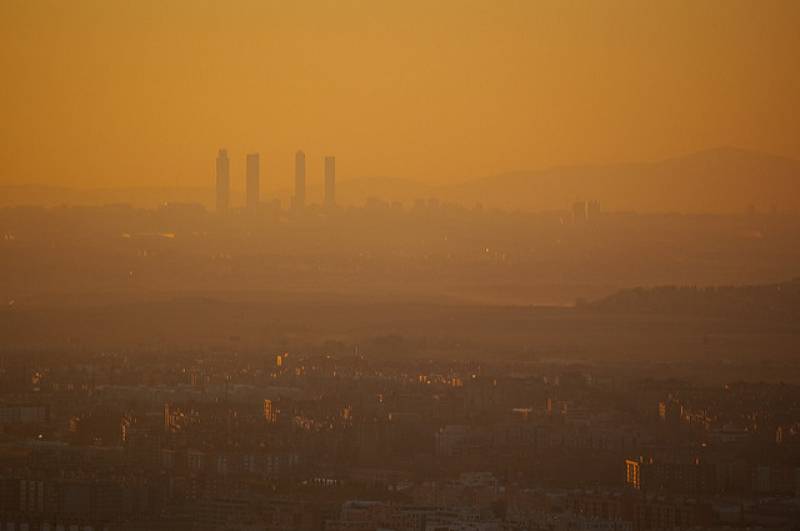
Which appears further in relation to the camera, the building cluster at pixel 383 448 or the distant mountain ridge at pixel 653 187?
the distant mountain ridge at pixel 653 187

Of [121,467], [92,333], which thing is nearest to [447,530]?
[121,467]

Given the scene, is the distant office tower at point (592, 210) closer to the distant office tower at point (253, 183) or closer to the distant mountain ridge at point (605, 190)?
the distant mountain ridge at point (605, 190)

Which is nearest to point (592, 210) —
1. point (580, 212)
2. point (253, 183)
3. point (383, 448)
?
point (580, 212)

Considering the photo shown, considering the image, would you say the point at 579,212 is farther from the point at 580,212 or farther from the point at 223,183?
the point at 223,183

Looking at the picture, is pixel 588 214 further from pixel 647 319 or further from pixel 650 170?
pixel 647 319

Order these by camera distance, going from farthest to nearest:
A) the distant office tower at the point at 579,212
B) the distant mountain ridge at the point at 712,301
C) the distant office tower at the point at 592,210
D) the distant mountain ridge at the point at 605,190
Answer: the distant office tower at the point at 592,210
the distant office tower at the point at 579,212
the distant mountain ridge at the point at 605,190
the distant mountain ridge at the point at 712,301

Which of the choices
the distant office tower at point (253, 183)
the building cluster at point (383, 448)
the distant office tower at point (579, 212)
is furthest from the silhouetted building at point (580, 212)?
the building cluster at point (383, 448)
